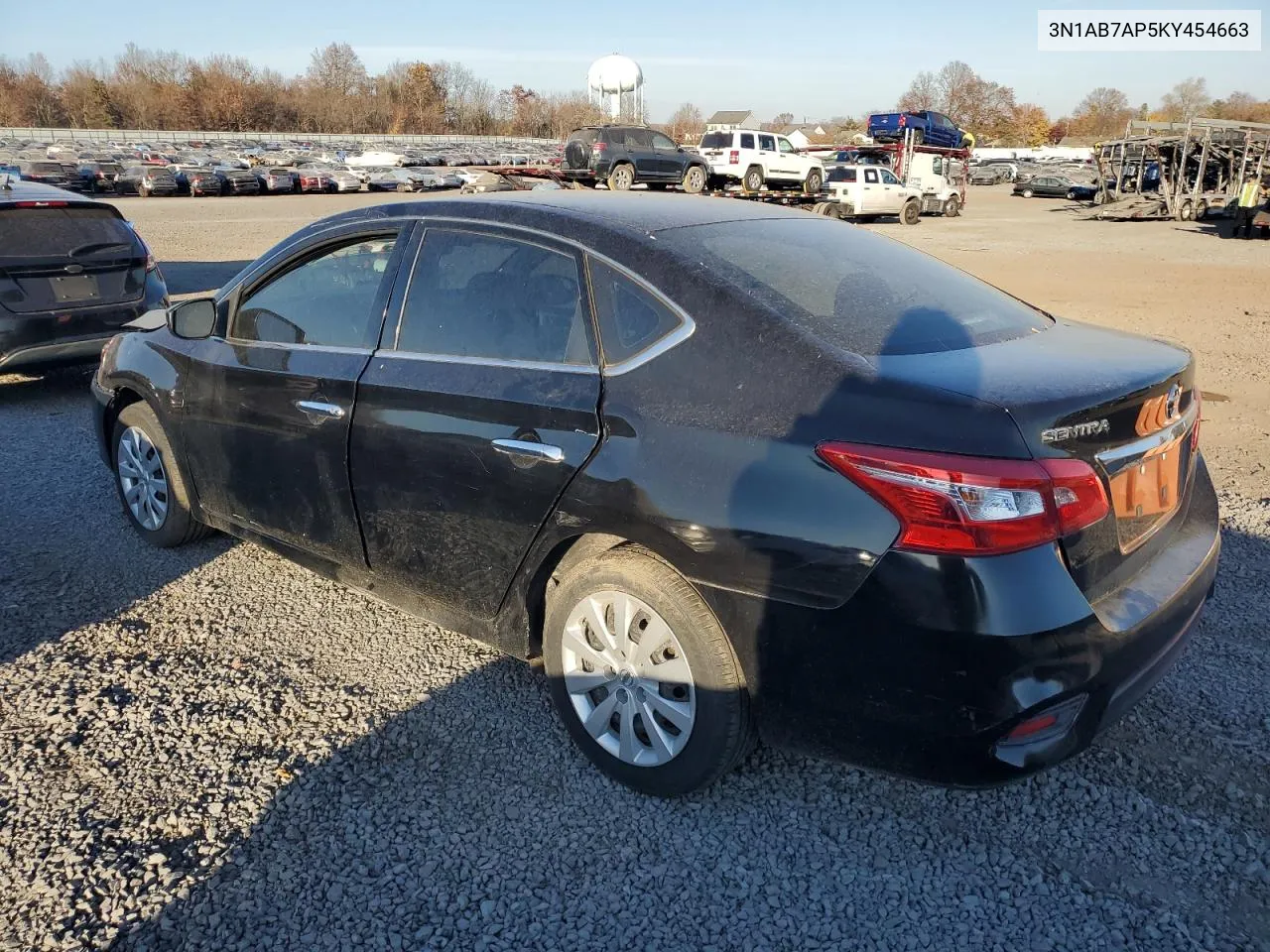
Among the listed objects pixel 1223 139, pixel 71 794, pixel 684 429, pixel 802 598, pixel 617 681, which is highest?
pixel 1223 139

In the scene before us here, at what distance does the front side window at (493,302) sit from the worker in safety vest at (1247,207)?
27447 mm

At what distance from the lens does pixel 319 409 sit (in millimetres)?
3395

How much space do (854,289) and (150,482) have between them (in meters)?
3.51

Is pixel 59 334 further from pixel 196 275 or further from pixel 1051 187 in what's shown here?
pixel 1051 187

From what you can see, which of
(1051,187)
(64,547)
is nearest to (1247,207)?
(1051,187)

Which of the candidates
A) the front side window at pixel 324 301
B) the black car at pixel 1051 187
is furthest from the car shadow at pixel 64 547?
the black car at pixel 1051 187

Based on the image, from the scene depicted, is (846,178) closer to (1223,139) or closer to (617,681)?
(1223,139)

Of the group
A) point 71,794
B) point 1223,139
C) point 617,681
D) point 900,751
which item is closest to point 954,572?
point 900,751

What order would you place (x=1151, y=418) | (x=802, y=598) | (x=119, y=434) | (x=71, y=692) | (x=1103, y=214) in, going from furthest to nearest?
(x=1103, y=214) < (x=119, y=434) < (x=71, y=692) < (x=1151, y=418) < (x=802, y=598)

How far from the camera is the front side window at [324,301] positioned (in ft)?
11.3

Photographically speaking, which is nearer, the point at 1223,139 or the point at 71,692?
the point at 71,692

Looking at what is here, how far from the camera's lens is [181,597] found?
13.6 feet

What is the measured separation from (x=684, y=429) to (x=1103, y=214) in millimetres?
33840

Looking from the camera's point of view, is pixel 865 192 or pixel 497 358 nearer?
pixel 497 358
